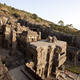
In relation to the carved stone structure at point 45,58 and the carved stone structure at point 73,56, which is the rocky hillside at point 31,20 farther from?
the carved stone structure at point 45,58

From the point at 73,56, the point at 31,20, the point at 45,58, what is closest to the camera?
the point at 45,58

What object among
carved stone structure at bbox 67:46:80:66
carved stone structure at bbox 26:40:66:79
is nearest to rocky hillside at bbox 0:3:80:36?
carved stone structure at bbox 67:46:80:66

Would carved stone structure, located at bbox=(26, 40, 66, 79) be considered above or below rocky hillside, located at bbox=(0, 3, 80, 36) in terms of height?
below

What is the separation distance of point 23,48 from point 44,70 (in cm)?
834

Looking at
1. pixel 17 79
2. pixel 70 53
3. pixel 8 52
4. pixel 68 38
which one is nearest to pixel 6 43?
pixel 8 52

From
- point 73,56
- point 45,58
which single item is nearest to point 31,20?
point 73,56

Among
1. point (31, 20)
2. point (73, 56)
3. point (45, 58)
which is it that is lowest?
point (73, 56)

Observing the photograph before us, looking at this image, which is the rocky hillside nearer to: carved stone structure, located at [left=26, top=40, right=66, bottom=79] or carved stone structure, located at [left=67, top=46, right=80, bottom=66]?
carved stone structure, located at [left=67, top=46, right=80, bottom=66]

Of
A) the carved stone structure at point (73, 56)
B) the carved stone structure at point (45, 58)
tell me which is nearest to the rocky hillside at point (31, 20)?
the carved stone structure at point (73, 56)

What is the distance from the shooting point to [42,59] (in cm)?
2214

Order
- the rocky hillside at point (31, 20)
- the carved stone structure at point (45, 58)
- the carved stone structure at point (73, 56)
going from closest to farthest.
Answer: the carved stone structure at point (45, 58) < the carved stone structure at point (73, 56) < the rocky hillside at point (31, 20)

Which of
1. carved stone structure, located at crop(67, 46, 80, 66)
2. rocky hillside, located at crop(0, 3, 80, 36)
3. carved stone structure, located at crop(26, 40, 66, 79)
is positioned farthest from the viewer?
rocky hillside, located at crop(0, 3, 80, 36)

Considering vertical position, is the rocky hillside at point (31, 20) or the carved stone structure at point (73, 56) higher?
the rocky hillside at point (31, 20)

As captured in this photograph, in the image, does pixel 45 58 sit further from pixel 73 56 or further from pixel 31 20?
pixel 31 20
